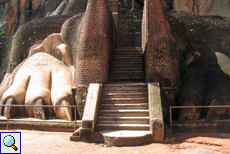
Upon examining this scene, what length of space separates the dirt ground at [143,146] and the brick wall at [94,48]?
234cm

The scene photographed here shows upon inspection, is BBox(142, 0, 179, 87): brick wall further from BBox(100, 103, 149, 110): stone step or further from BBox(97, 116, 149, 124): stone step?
BBox(97, 116, 149, 124): stone step

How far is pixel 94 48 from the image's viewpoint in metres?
8.21

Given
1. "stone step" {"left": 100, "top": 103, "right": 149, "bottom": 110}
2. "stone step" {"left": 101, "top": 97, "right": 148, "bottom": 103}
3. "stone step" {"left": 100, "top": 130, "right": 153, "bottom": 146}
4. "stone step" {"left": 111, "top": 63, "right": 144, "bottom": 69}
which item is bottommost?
"stone step" {"left": 100, "top": 130, "right": 153, "bottom": 146}

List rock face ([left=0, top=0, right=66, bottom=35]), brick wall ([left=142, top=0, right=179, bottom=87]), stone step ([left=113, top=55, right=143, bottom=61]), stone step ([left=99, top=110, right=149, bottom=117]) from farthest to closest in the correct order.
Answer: rock face ([left=0, top=0, right=66, bottom=35]) < stone step ([left=113, top=55, right=143, bottom=61]) < brick wall ([left=142, top=0, right=179, bottom=87]) < stone step ([left=99, top=110, right=149, bottom=117])

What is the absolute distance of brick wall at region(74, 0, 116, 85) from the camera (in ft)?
26.6

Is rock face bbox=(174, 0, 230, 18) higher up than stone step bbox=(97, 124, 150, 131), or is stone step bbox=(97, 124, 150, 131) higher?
rock face bbox=(174, 0, 230, 18)

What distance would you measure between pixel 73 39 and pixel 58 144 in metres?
5.49

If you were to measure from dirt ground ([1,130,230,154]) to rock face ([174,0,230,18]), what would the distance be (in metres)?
15.6

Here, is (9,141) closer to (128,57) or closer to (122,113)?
(122,113)

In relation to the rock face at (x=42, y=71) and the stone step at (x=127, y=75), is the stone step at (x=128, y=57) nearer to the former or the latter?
the stone step at (x=127, y=75)

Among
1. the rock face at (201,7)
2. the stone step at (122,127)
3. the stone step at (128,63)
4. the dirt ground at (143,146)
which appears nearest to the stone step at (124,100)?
the stone step at (122,127)

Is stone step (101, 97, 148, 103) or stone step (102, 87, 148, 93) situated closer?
stone step (101, 97, 148, 103)

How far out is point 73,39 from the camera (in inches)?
406

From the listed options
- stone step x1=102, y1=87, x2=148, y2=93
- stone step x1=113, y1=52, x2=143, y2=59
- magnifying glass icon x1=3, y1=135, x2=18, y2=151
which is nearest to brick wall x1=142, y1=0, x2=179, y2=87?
stone step x1=102, y1=87, x2=148, y2=93
